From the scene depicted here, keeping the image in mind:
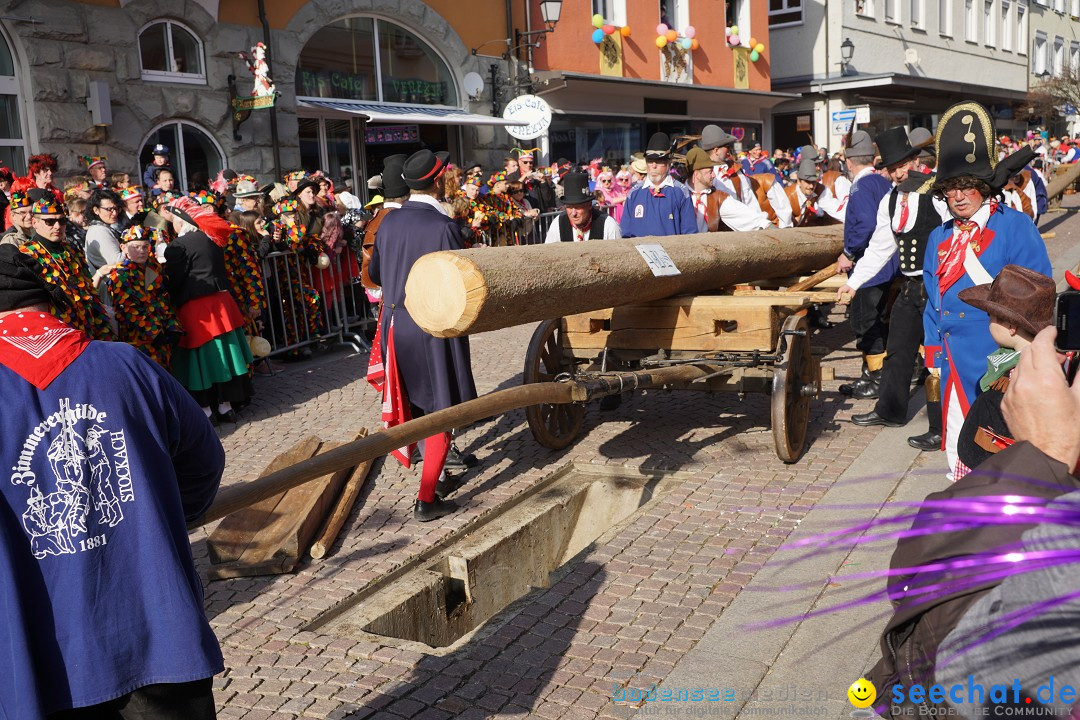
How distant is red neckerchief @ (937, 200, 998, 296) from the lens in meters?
4.63

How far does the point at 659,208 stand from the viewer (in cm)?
713

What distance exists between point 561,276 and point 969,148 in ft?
6.57

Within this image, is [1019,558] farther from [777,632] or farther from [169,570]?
[777,632]

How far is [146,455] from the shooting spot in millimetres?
2273

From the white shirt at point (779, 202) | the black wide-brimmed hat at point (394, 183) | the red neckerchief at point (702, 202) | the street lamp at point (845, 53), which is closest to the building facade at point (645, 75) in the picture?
the street lamp at point (845, 53)

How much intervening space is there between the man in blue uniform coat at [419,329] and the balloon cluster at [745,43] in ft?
66.7

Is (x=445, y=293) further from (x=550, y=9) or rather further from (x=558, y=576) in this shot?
(x=550, y=9)

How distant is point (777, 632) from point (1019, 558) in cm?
229

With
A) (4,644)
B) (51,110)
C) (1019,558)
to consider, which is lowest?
(4,644)

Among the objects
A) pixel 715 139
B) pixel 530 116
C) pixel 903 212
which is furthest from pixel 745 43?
pixel 903 212

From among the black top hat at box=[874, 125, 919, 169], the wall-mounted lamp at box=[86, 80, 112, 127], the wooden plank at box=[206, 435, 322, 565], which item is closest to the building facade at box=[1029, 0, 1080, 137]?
the black top hat at box=[874, 125, 919, 169]

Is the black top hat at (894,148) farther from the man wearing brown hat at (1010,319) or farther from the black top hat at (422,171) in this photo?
the man wearing brown hat at (1010,319)

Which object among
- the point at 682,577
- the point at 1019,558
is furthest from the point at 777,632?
the point at 1019,558

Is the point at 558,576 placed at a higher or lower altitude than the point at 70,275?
lower
